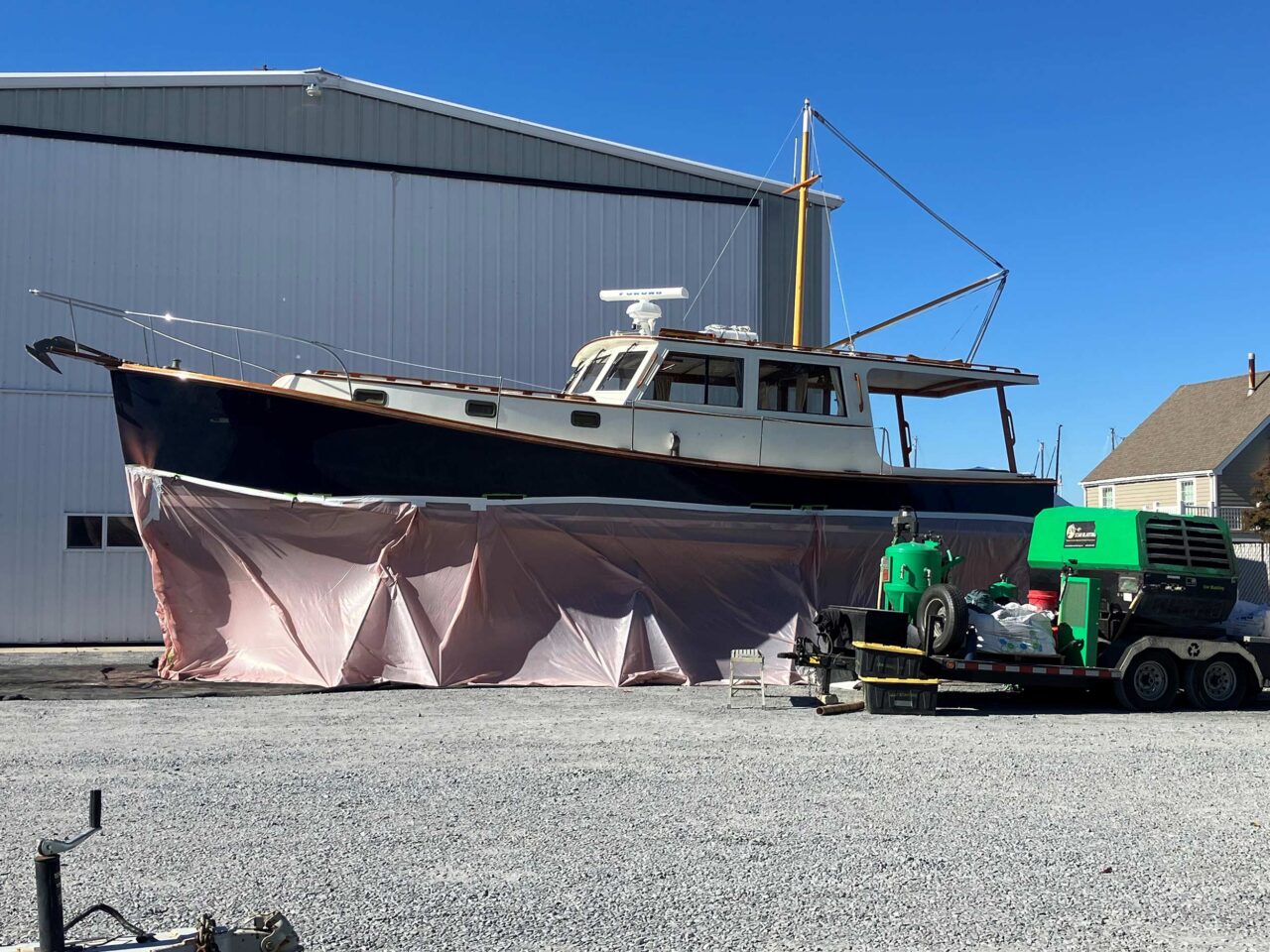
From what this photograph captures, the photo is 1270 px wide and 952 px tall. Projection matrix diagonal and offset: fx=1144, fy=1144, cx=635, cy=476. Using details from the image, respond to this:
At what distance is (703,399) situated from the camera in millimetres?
12312

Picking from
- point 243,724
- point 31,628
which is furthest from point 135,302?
point 243,724

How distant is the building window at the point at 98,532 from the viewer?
14.0 meters

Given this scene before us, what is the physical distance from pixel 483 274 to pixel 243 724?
8517mm

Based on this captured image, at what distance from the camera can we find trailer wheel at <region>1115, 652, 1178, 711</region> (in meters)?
10.1

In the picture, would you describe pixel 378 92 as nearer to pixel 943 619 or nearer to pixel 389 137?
pixel 389 137

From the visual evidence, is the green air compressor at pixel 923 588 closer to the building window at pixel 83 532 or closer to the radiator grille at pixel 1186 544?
the radiator grille at pixel 1186 544

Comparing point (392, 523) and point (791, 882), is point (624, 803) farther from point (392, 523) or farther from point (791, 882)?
point (392, 523)


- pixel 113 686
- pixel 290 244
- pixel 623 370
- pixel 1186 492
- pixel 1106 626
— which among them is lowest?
pixel 113 686

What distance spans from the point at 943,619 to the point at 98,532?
33.6ft

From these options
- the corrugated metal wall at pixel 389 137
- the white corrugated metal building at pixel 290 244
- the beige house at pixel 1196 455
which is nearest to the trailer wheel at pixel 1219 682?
the corrugated metal wall at pixel 389 137

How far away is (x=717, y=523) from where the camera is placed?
473 inches

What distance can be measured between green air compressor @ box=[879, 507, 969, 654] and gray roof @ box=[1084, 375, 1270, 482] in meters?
21.4

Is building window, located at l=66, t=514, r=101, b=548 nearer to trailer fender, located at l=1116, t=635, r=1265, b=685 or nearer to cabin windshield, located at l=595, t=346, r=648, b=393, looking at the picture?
cabin windshield, located at l=595, t=346, r=648, b=393

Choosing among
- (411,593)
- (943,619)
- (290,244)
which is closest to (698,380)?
(411,593)
